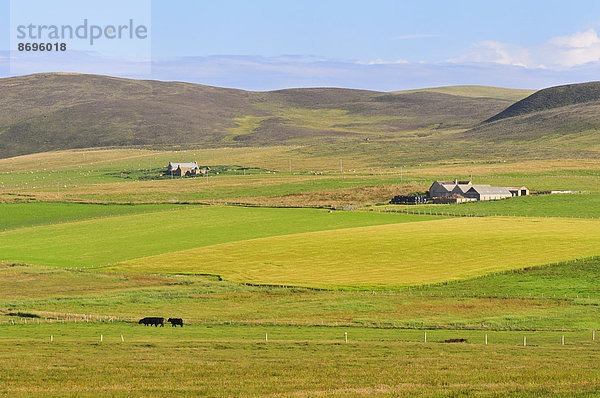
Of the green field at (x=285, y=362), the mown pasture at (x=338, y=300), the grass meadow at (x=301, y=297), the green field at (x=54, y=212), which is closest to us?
the green field at (x=285, y=362)

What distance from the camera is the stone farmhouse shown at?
379 ft

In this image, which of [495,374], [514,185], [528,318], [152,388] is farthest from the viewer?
[514,185]

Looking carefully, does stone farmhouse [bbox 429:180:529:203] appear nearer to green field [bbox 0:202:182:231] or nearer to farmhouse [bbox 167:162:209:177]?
green field [bbox 0:202:182:231]

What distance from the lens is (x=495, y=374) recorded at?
1098 inches

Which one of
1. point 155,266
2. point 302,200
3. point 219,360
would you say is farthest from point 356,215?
point 219,360

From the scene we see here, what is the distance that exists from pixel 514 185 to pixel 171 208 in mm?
57595

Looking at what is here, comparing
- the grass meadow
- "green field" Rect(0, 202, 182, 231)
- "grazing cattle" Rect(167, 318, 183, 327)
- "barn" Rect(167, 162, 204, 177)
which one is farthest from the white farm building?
"barn" Rect(167, 162, 204, 177)

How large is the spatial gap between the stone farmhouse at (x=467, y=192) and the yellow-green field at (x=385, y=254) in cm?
3288

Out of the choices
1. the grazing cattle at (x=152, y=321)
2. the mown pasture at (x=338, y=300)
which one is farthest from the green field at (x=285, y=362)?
the mown pasture at (x=338, y=300)

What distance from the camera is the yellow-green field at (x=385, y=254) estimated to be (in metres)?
61.5

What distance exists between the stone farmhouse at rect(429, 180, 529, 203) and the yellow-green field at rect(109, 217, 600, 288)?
32.9 metres

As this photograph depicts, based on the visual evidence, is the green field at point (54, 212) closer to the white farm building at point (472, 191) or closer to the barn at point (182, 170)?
the white farm building at point (472, 191)

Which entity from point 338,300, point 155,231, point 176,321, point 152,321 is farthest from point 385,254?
point 155,231

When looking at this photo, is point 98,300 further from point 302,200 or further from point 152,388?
point 302,200
